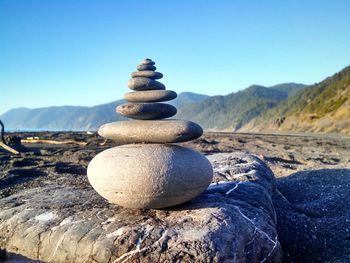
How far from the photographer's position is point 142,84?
7.76 metres

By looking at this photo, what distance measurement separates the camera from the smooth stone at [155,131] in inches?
278

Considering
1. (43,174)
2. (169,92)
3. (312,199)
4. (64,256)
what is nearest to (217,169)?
(312,199)

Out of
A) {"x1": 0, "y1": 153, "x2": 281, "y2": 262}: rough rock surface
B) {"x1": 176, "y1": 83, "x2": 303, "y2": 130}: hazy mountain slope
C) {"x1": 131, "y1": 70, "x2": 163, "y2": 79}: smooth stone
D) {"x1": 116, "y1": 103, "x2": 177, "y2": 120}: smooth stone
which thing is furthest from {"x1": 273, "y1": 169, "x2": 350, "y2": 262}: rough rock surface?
{"x1": 176, "y1": 83, "x2": 303, "y2": 130}: hazy mountain slope

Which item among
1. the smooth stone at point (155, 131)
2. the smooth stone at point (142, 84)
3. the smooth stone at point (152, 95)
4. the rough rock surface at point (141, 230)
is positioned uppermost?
the smooth stone at point (142, 84)

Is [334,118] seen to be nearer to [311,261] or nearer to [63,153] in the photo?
[63,153]

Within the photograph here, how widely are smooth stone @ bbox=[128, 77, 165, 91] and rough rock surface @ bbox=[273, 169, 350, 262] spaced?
15.3 ft

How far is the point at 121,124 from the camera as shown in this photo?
7367 mm

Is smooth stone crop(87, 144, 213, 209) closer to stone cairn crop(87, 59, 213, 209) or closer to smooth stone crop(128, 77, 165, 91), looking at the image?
stone cairn crop(87, 59, 213, 209)

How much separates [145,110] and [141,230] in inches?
105

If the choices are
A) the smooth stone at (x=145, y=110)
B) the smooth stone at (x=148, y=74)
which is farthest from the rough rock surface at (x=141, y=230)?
the smooth stone at (x=148, y=74)

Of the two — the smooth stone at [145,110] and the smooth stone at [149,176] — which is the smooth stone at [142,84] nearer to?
the smooth stone at [145,110]

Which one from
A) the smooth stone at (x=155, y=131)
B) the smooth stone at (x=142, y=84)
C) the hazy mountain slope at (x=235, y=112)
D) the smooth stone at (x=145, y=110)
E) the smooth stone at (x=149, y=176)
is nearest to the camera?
the smooth stone at (x=149, y=176)

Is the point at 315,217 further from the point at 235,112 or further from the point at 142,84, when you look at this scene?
the point at 235,112

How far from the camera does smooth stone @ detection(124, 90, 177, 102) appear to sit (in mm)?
7488
